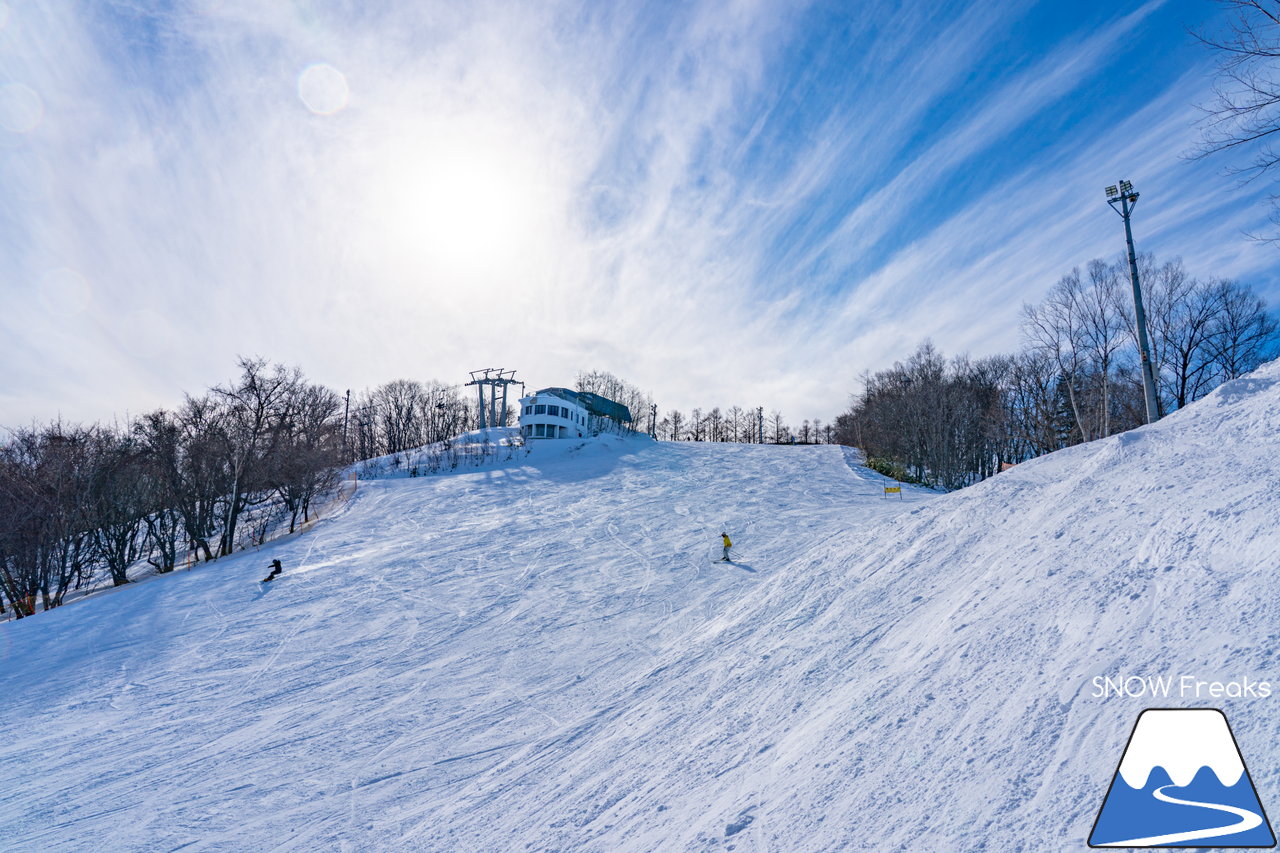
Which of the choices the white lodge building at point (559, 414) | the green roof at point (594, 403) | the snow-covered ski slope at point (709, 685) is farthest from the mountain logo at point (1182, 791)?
the green roof at point (594, 403)

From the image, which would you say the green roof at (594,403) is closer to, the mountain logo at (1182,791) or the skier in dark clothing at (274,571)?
the skier in dark clothing at (274,571)

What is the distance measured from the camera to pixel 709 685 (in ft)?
24.2

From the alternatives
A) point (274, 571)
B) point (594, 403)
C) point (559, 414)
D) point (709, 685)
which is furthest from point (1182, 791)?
point (594, 403)

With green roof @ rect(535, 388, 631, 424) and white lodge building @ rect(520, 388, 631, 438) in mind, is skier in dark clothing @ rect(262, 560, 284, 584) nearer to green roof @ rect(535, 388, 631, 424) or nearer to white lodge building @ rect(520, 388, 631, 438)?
white lodge building @ rect(520, 388, 631, 438)

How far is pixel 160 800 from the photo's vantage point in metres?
6.30

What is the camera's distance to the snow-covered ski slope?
3.78 metres

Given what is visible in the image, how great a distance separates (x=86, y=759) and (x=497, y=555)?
32.0ft

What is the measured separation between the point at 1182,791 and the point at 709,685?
17.4ft

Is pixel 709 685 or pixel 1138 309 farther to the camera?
pixel 1138 309

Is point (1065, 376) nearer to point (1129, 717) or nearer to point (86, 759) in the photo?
point (1129, 717)

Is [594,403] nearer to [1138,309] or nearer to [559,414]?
[559,414]

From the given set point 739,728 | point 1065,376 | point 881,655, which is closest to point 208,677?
point 739,728

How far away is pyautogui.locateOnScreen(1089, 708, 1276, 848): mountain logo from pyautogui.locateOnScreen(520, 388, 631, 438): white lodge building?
53.7m

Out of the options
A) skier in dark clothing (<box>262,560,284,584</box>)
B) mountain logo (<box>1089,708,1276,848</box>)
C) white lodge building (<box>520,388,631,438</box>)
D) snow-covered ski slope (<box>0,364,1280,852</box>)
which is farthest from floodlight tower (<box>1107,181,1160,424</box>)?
white lodge building (<box>520,388,631,438</box>)
